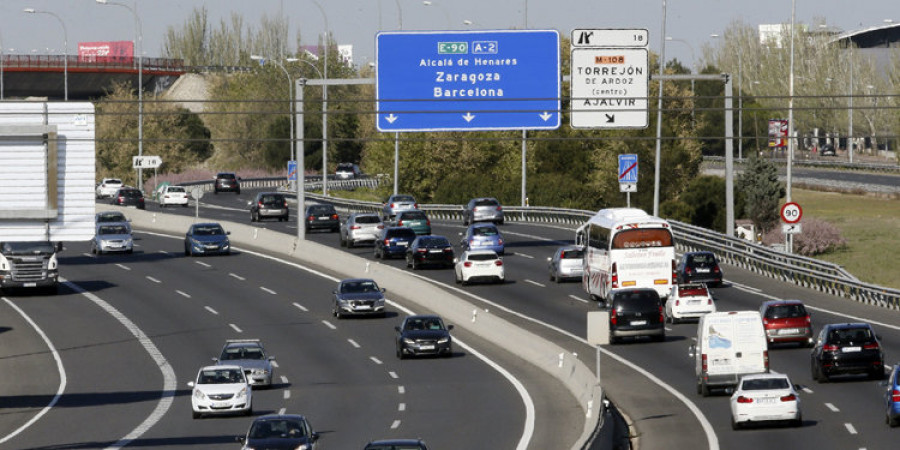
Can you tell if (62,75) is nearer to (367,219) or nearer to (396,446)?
(367,219)

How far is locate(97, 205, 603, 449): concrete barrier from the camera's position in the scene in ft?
137

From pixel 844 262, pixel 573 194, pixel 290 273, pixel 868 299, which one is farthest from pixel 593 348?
pixel 573 194

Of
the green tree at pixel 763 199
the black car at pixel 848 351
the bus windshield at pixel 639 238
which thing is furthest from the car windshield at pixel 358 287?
the green tree at pixel 763 199

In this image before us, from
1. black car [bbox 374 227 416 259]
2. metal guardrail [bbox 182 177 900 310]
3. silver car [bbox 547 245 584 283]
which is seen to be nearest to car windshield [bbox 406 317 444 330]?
silver car [bbox 547 245 584 283]

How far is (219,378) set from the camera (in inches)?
1563

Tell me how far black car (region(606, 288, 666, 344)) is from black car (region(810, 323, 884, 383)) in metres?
9.26

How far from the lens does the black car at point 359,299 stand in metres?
57.5

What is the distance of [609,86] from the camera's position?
162ft

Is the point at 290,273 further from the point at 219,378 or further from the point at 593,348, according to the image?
the point at 219,378

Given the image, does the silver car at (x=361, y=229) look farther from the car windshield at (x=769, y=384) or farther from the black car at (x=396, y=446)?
the black car at (x=396, y=446)

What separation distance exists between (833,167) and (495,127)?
104 m

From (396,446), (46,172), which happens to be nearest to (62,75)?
(396,446)

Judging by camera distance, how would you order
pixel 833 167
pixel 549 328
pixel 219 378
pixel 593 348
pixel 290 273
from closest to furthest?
pixel 219 378
pixel 593 348
pixel 549 328
pixel 290 273
pixel 833 167

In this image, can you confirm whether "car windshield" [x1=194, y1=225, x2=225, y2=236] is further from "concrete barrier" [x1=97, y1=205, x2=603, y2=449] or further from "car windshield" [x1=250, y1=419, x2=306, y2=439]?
"car windshield" [x1=250, y1=419, x2=306, y2=439]
